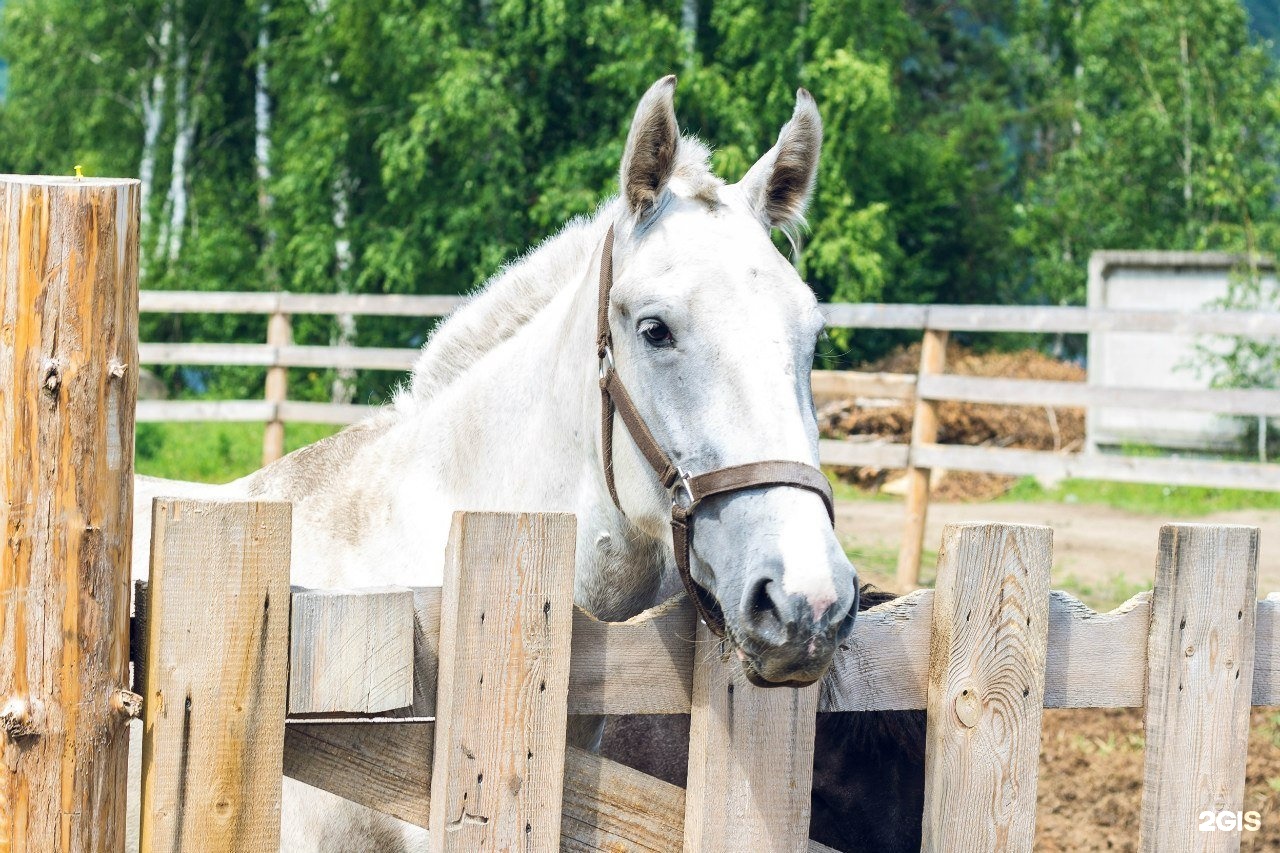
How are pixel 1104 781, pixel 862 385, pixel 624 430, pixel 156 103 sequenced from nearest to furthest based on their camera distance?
pixel 624 430, pixel 1104 781, pixel 862 385, pixel 156 103

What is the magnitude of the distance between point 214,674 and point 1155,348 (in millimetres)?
13645

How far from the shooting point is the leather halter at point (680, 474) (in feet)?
A: 5.93

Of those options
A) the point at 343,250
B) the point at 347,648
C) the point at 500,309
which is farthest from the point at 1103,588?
the point at 343,250

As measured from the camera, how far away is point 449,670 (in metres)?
1.63

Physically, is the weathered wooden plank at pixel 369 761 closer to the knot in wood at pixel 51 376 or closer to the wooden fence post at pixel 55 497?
the wooden fence post at pixel 55 497

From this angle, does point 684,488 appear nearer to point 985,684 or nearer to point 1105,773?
point 985,684

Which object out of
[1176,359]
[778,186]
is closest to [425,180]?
[1176,359]

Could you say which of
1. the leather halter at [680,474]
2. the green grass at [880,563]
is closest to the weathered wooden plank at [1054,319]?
the green grass at [880,563]

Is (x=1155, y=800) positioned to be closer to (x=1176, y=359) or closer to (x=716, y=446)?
(x=716, y=446)

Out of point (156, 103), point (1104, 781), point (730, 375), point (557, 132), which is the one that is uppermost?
point (156, 103)

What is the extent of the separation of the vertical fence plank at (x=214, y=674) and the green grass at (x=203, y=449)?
7.98m

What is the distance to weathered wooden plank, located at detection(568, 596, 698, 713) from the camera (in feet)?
5.72

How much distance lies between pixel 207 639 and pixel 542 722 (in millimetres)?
431

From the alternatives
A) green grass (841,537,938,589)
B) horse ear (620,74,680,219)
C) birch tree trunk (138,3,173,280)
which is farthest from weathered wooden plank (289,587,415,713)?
birch tree trunk (138,3,173,280)
